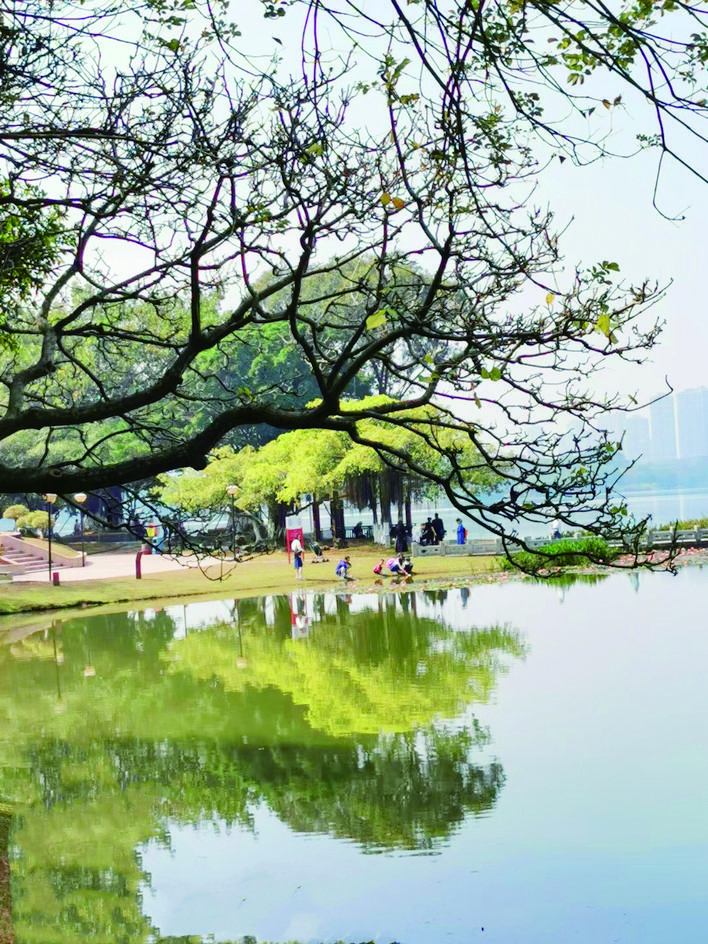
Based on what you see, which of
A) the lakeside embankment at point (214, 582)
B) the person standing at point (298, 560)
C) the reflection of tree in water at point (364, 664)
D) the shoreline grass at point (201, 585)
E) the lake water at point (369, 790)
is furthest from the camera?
the person standing at point (298, 560)

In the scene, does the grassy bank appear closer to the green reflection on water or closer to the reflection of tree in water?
the reflection of tree in water

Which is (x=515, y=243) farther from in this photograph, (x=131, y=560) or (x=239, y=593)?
(x=131, y=560)

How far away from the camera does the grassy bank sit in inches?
1257

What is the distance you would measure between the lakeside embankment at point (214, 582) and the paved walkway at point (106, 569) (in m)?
0.05

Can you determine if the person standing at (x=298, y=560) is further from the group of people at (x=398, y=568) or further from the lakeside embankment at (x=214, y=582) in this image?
the group of people at (x=398, y=568)

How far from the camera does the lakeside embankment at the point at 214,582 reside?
105 ft

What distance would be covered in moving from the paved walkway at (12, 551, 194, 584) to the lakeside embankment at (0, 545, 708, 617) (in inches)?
2.0

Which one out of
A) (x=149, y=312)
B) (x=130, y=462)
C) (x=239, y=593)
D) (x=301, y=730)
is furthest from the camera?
(x=239, y=593)

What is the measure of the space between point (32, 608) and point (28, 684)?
1208cm

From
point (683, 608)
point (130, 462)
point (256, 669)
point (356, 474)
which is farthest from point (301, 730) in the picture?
point (356, 474)

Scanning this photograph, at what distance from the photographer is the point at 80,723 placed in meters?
16.0

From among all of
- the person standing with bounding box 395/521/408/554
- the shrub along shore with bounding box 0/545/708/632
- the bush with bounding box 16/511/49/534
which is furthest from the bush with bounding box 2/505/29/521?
the person standing with bounding box 395/521/408/554

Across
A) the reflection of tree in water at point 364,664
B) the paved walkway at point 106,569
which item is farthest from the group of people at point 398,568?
the reflection of tree in water at point 364,664

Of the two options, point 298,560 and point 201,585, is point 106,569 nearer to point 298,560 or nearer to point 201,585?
point 201,585
